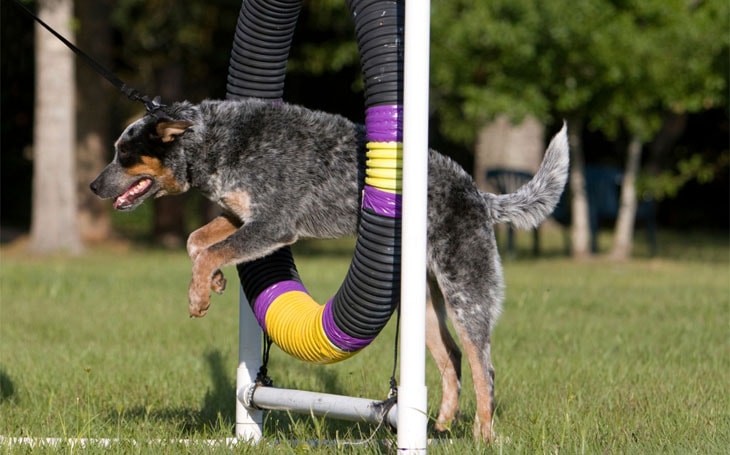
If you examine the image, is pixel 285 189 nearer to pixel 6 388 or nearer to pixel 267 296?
pixel 267 296

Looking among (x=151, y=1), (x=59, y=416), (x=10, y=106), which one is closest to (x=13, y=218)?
(x=10, y=106)

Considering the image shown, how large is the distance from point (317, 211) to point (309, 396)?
0.83 metres

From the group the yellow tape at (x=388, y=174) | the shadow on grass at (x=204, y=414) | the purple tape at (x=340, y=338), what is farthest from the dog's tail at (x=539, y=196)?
the shadow on grass at (x=204, y=414)

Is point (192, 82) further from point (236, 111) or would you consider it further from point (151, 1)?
point (236, 111)

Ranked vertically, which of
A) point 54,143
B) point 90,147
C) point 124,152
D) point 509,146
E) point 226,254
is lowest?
point 226,254

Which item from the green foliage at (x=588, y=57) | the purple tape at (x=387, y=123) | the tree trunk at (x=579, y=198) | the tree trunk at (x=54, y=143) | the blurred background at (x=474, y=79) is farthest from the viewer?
the tree trunk at (x=54, y=143)

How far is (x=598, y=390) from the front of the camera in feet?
20.9

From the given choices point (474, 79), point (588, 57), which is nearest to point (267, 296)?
point (588, 57)

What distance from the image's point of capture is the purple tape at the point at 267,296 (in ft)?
16.4

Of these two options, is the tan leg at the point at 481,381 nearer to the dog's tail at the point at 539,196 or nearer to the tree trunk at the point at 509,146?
the dog's tail at the point at 539,196

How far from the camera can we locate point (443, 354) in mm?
5488

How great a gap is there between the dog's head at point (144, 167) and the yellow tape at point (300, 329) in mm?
704

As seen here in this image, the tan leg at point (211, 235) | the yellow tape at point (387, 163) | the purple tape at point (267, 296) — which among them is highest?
the yellow tape at point (387, 163)

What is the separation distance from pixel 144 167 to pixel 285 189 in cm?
68
